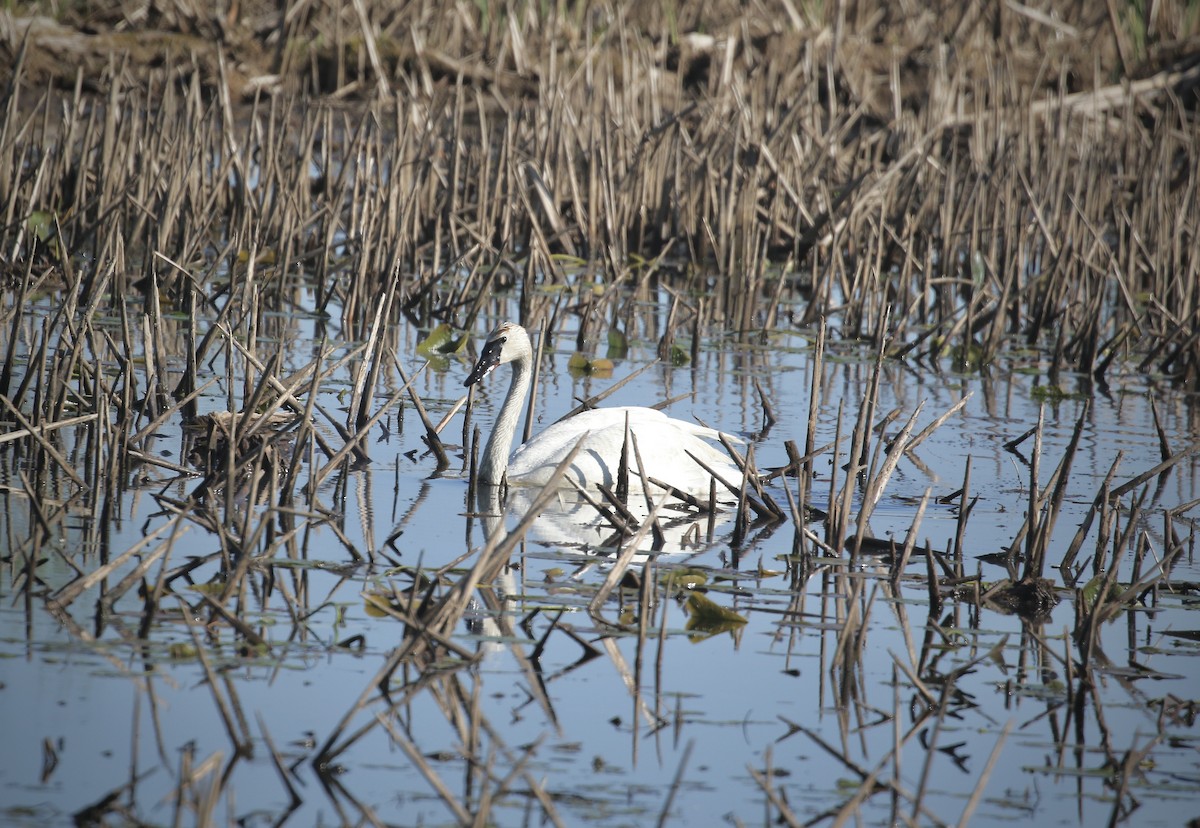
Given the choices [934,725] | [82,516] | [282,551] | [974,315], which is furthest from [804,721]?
[974,315]

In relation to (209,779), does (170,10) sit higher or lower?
higher

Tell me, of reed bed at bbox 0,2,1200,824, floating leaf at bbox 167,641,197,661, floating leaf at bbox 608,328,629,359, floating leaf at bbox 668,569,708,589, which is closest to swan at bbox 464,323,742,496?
reed bed at bbox 0,2,1200,824

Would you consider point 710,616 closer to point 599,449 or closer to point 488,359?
point 599,449

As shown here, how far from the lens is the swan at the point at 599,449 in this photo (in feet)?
20.5

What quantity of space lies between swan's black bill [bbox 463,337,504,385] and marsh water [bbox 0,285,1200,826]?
0.73m

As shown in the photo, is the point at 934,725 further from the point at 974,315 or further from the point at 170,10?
the point at 170,10

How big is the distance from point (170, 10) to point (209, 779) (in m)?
11.9

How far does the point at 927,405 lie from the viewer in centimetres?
795

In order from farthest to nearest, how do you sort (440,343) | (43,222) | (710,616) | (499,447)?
(43,222) → (440,343) → (499,447) → (710,616)

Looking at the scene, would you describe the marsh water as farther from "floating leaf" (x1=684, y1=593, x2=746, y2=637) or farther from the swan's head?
the swan's head

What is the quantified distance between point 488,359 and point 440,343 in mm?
1628

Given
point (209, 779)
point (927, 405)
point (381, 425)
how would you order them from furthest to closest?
point (927, 405) < point (381, 425) < point (209, 779)

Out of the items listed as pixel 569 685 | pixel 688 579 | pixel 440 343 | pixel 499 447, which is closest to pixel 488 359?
pixel 499 447

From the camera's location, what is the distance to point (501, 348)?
21.7 ft
